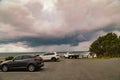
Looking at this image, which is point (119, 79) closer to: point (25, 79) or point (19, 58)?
point (25, 79)

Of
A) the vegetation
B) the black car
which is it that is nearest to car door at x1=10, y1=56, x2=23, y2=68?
the black car

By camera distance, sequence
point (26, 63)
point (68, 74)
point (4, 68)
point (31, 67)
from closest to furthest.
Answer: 1. point (68, 74)
2. point (26, 63)
3. point (31, 67)
4. point (4, 68)

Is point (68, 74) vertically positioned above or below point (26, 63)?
below

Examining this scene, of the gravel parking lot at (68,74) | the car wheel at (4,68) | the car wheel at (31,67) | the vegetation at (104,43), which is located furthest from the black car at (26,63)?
the vegetation at (104,43)

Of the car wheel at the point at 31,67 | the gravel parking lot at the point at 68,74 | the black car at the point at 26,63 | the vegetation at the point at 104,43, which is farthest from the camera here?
the vegetation at the point at 104,43

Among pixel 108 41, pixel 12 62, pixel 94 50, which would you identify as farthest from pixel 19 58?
pixel 94 50

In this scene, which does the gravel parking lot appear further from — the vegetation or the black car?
the vegetation

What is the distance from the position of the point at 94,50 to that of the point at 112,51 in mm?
21228

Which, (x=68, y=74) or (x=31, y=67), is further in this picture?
(x=31, y=67)

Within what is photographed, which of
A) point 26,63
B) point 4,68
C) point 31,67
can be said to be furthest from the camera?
point 4,68

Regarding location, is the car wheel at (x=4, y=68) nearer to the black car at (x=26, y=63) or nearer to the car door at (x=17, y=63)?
the black car at (x=26, y=63)

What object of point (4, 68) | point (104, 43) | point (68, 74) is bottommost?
point (68, 74)

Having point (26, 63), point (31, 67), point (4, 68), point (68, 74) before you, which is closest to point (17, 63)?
point (26, 63)

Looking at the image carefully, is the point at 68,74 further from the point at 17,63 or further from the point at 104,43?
the point at 104,43
